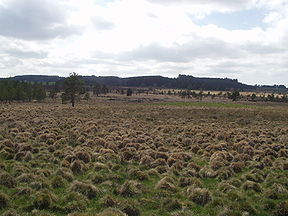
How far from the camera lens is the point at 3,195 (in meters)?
9.02

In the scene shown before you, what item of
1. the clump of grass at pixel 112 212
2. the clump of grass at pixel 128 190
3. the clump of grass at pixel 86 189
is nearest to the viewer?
the clump of grass at pixel 112 212

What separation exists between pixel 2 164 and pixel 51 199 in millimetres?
5100

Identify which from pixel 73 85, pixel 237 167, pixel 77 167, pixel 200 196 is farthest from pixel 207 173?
pixel 73 85

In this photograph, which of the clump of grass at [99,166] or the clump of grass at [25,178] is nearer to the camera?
the clump of grass at [25,178]

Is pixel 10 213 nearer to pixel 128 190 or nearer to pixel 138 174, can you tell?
pixel 128 190

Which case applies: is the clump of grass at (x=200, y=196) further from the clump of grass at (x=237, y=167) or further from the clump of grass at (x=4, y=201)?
the clump of grass at (x=4, y=201)

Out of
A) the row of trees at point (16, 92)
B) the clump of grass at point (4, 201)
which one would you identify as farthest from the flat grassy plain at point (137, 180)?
the row of trees at point (16, 92)

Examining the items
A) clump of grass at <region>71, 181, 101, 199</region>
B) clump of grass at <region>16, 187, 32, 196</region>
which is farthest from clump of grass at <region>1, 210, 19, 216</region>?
clump of grass at <region>71, 181, 101, 199</region>

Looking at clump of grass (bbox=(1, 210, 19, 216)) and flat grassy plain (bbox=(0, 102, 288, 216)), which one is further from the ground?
clump of grass (bbox=(1, 210, 19, 216))

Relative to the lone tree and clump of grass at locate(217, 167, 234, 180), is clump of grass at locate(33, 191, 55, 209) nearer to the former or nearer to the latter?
clump of grass at locate(217, 167, 234, 180)

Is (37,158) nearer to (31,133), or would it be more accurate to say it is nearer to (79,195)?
(79,195)

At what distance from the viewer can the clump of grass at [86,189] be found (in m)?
10.1

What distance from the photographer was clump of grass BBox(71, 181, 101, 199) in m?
10.1

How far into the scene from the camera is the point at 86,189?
10.3 meters
